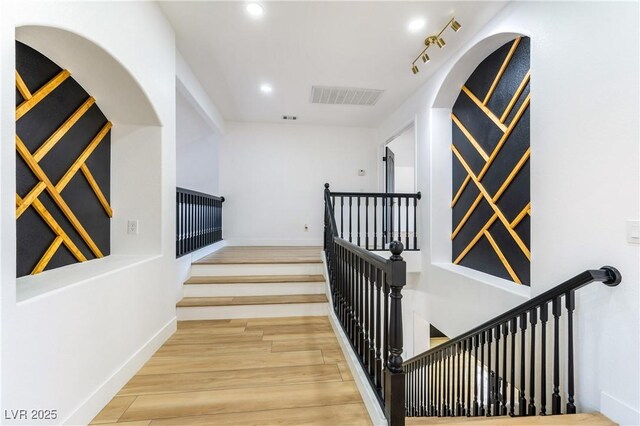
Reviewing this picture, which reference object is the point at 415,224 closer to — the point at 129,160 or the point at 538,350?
the point at 538,350

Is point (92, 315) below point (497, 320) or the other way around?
the other way around

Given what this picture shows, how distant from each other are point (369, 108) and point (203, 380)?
164 inches

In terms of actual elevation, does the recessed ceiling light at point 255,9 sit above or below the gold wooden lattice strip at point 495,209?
above

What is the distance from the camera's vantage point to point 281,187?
5309 millimetres

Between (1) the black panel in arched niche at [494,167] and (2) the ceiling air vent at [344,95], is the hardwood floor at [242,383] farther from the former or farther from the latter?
(2) the ceiling air vent at [344,95]

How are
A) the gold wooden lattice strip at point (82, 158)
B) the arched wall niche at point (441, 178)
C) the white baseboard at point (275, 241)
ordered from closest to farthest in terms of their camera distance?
the gold wooden lattice strip at point (82, 158), the arched wall niche at point (441, 178), the white baseboard at point (275, 241)

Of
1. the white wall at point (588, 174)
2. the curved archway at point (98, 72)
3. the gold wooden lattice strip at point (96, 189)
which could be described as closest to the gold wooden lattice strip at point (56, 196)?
the gold wooden lattice strip at point (96, 189)

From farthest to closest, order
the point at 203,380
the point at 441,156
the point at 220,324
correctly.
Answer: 1. the point at 441,156
2. the point at 220,324
3. the point at 203,380

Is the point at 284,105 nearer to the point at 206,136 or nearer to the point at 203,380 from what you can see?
the point at 206,136

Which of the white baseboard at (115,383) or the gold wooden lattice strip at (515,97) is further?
the gold wooden lattice strip at (515,97)

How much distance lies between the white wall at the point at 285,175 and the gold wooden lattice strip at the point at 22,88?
370 centimetres

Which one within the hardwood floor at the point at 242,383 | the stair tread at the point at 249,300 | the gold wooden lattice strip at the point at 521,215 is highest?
the gold wooden lattice strip at the point at 521,215

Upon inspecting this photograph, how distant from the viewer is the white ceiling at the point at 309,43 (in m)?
2.22

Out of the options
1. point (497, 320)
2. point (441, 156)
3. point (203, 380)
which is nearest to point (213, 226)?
point (203, 380)
